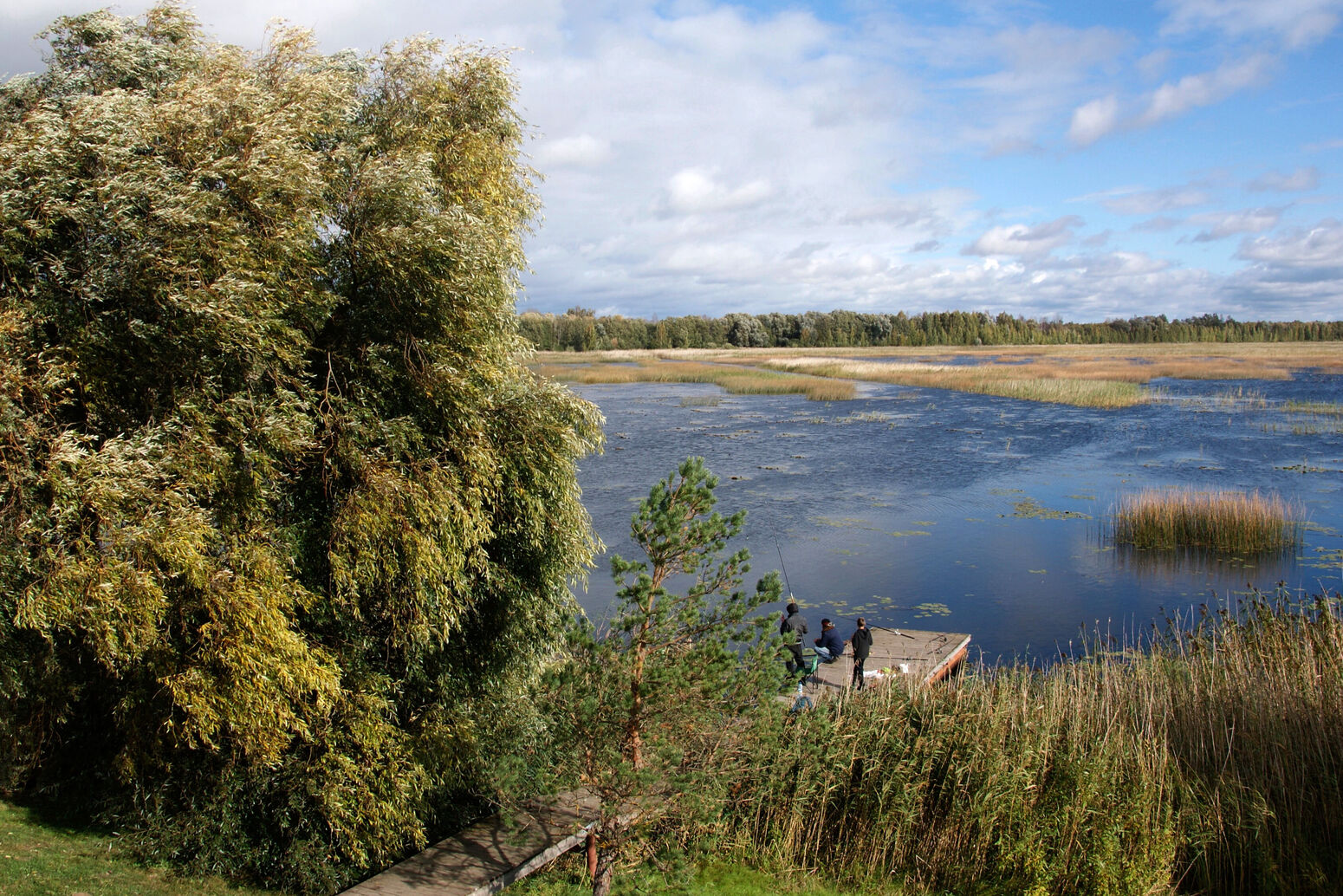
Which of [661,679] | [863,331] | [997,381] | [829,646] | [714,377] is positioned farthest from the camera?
[863,331]

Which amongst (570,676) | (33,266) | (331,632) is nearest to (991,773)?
(570,676)

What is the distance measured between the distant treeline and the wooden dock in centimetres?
12214

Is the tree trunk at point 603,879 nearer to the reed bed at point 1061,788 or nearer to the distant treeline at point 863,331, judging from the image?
the reed bed at point 1061,788

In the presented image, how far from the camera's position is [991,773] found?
9422 millimetres

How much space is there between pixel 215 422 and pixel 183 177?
245cm

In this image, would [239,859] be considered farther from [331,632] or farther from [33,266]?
[33,266]

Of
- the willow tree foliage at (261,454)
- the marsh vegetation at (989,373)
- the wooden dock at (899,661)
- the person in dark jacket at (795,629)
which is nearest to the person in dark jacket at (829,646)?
the wooden dock at (899,661)

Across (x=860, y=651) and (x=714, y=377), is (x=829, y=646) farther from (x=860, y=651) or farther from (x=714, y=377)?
(x=714, y=377)

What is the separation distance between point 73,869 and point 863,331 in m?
156

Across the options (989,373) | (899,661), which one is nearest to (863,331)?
(989,373)

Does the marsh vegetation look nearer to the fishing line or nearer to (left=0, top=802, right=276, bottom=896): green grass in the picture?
the fishing line

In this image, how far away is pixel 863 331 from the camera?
157250mm

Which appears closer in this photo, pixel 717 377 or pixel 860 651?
pixel 860 651

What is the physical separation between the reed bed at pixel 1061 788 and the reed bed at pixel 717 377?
46598 mm
